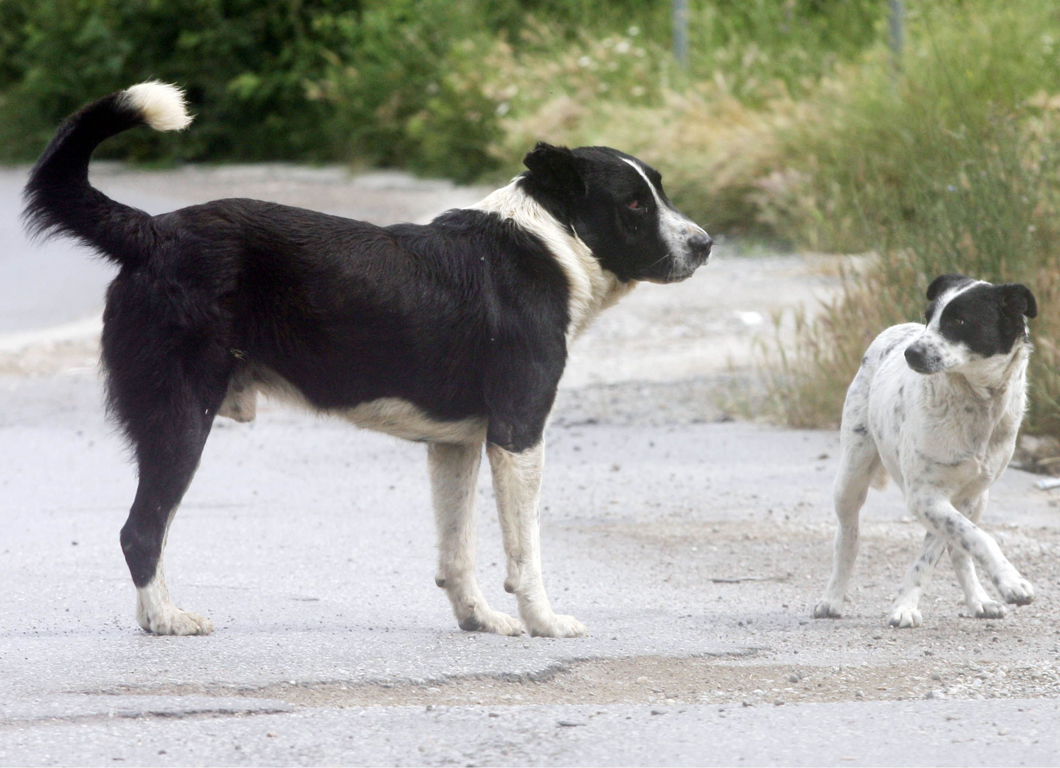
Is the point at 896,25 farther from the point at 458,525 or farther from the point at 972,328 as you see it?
the point at 458,525

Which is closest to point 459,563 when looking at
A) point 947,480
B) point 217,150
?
point 947,480

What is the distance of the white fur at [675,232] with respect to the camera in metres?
4.88

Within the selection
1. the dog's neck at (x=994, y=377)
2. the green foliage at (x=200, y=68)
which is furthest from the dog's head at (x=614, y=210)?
the green foliage at (x=200, y=68)

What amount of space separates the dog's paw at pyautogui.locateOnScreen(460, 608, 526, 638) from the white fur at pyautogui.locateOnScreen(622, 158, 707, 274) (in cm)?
129

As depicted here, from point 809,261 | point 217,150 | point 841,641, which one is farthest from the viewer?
point 217,150

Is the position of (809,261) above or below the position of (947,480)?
below

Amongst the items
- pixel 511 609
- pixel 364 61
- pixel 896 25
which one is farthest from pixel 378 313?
pixel 364 61

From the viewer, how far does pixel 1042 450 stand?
24.7 feet

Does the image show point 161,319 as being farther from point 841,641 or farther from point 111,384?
point 841,641

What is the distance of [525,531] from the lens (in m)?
4.63

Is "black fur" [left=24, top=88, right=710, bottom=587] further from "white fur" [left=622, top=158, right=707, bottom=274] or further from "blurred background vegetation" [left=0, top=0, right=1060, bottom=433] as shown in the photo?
"blurred background vegetation" [left=0, top=0, right=1060, bottom=433]

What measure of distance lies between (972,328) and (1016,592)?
0.91 metres

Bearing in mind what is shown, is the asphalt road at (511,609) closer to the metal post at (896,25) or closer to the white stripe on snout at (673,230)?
the white stripe on snout at (673,230)

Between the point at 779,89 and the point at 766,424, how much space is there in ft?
31.8
